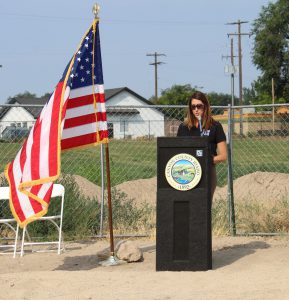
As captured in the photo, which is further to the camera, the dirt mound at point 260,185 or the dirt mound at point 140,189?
the dirt mound at point 260,185

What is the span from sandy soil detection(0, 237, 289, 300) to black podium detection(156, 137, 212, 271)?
225mm

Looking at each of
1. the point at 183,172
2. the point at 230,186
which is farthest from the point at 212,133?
the point at 230,186

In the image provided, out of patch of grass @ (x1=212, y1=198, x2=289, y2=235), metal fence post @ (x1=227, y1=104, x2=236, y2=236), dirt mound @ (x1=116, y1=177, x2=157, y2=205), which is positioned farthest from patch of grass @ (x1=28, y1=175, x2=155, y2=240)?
dirt mound @ (x1=116, y1=177, x2=157, y2=205)

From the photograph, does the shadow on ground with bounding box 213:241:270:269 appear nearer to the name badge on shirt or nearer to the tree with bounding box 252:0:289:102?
the name badge on shirt

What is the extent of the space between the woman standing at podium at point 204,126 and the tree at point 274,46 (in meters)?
53.1

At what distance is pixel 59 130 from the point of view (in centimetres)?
837

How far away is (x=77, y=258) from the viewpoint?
32.4ft

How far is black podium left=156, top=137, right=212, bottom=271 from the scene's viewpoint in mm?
8406

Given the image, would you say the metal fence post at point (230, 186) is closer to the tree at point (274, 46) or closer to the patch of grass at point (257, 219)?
the patch of grass at point (257, 219)

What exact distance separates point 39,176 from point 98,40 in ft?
6.07

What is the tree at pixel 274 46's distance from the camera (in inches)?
2409

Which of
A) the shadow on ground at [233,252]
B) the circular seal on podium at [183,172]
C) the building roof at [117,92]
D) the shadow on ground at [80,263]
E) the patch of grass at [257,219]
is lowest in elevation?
the shadow on ground at [80,263]

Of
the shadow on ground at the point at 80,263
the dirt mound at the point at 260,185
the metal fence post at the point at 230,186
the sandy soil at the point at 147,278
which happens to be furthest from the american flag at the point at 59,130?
the dirt mound at the point at 260,185

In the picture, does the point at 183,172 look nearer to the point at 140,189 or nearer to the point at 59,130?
the point at 59,130
